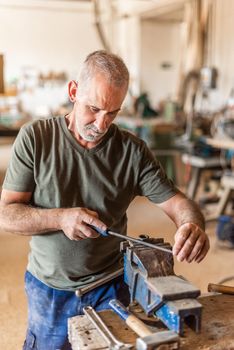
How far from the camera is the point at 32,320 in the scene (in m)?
1.42

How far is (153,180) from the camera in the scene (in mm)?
1366

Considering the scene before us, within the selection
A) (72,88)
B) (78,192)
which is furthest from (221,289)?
(72,88)

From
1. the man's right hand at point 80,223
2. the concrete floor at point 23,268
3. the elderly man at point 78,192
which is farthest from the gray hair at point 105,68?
the concrete floor at point 23,268

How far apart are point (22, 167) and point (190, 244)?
1.66 feet

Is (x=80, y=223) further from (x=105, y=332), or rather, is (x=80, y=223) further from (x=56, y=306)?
(x=56, y=306)

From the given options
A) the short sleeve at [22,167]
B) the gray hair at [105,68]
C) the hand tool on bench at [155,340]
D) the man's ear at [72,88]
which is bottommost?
the hand tool on bench at [155,340]

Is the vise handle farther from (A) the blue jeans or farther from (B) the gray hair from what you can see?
(B) the gray hair

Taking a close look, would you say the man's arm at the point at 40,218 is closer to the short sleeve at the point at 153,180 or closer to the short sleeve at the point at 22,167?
the short sleeve at the point at 22,167

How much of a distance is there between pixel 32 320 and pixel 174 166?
371 centimetres

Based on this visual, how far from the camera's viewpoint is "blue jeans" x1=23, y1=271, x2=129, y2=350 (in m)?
1.34

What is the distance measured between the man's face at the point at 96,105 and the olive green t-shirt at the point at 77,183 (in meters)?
0.08

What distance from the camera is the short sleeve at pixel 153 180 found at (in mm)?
1362

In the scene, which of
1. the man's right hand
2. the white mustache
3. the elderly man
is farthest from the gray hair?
the man's right hand

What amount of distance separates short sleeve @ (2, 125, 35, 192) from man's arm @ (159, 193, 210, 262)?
0.43 m
